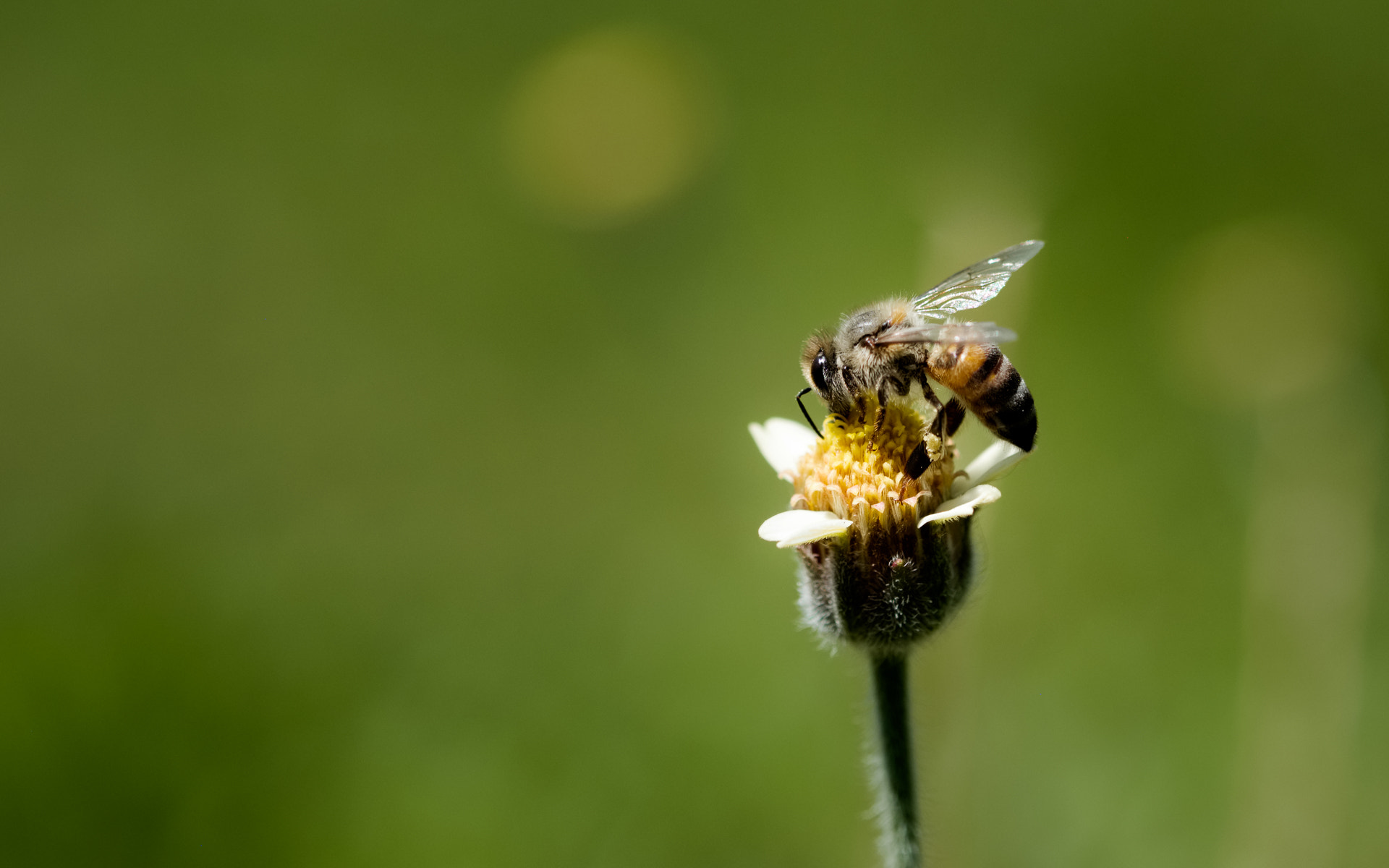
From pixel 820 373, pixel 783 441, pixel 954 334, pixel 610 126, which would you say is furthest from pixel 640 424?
pixel 954 334

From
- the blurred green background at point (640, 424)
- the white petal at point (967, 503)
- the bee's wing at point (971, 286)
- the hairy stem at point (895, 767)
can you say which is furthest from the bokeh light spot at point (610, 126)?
the hairy stem at point (895, 767)

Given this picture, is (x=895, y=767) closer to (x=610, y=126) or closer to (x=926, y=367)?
(x=926, y=367)

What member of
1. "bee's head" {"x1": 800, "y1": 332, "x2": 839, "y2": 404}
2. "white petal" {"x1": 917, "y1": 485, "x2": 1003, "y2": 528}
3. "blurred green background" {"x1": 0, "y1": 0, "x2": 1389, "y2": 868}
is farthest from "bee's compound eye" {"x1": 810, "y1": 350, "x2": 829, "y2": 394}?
"blurred green background" {"x1": 0, "y1": 0, "x2": 1389, "y2": 868}

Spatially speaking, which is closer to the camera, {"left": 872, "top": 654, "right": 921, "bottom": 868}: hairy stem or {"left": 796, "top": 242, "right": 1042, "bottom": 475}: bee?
{"left": 872, "top": 654, "right": 921, "bottom": 868}: hairy stem

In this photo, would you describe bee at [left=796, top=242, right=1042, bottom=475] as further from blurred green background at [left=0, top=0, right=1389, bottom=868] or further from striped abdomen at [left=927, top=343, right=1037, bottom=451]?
blurred green background at [left=0, top=0, right=1389, bottom=868]

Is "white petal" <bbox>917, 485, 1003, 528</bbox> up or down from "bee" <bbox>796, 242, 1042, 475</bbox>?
down

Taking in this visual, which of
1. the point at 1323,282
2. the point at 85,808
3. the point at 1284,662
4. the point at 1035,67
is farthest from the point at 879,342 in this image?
the point at 1035,67

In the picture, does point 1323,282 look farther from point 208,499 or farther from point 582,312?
point 208,499
